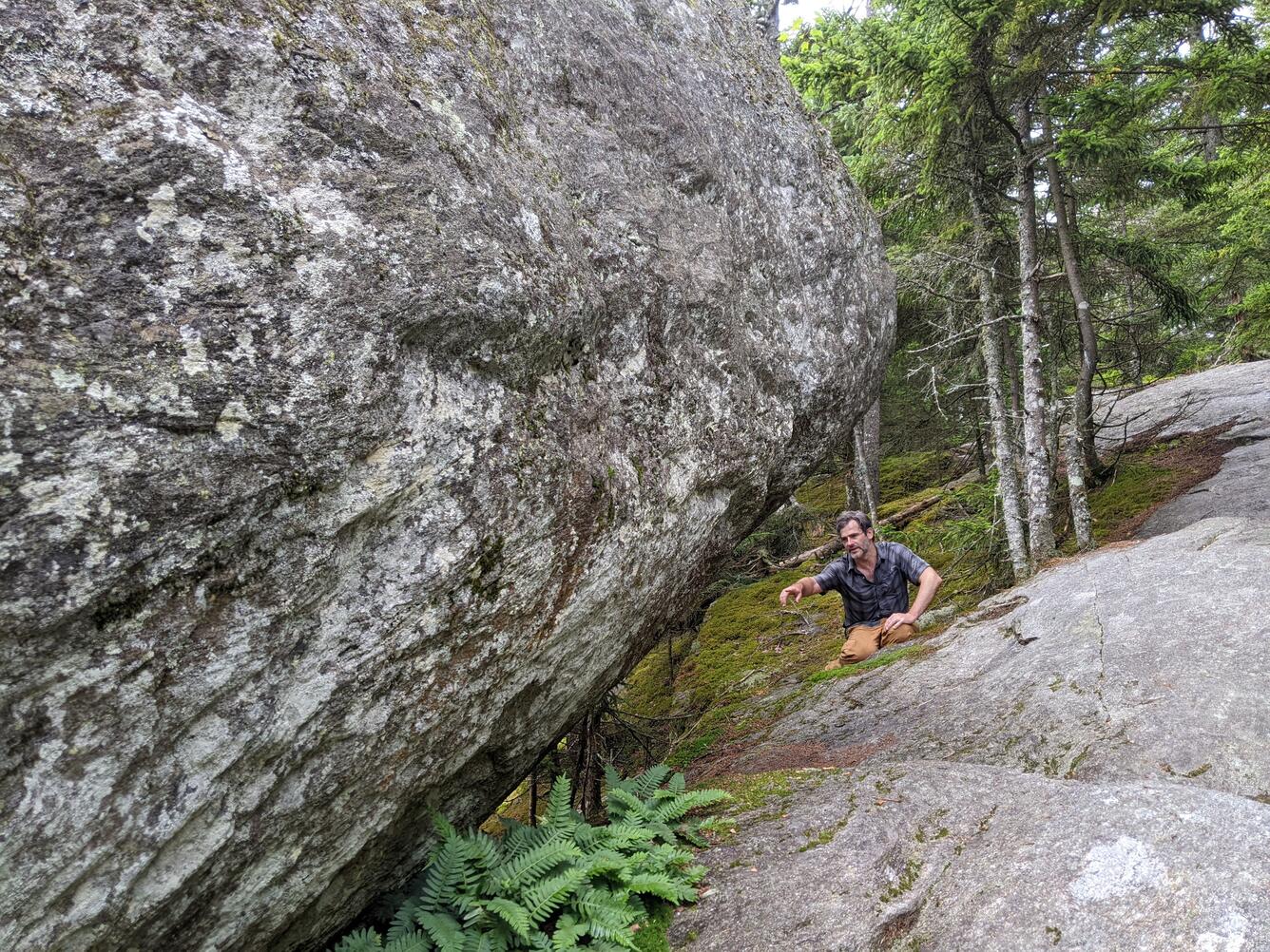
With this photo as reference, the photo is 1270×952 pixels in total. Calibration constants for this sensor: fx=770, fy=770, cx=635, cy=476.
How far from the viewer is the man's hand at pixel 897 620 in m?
7.87

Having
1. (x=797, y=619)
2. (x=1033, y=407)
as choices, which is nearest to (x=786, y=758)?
(x=797, y=619)

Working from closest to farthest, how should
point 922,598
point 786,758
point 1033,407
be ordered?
point 786,758, point 922,598, point 1033,407

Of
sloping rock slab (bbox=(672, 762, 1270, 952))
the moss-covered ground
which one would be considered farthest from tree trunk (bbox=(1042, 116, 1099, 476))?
sloping rock slab (bbox=(672, 762, 1270, 952))

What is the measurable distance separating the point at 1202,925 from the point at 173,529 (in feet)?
14.3

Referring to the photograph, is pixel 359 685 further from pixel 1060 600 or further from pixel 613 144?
pixel 1060 600

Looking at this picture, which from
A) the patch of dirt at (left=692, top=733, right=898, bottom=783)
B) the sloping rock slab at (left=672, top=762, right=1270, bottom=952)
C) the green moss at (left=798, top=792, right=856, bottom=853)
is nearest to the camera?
the sloping rock slab at (left=672, top=762, right=1270, bottom=952)

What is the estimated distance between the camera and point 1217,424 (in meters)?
14.6

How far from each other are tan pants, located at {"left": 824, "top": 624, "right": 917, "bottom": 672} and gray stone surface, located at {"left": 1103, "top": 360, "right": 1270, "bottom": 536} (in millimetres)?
4652

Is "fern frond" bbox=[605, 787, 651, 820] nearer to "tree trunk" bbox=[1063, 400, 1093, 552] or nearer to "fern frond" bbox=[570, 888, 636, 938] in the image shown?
"fern frond" bbox=[570, 888, 636, 938]

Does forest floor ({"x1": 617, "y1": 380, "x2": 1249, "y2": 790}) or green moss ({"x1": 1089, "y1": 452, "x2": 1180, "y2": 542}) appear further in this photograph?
green moss ({"x1": 1089, "y1": 452, "x2": 1180, "y2": 542})

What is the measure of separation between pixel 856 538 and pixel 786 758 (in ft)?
9.05

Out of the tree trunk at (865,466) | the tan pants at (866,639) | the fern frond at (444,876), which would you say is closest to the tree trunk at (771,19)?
the tree trunk at (865,466)

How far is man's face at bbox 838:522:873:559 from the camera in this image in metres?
8.12

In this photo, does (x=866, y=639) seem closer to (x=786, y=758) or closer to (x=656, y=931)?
(x=786, y=758)
